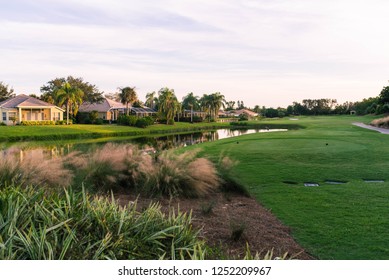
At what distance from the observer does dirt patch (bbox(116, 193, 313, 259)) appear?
4254 millimetres

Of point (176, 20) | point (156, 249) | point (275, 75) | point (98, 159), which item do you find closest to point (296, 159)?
point (176, 20)

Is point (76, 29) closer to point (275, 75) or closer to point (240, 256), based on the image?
point (240, 256)

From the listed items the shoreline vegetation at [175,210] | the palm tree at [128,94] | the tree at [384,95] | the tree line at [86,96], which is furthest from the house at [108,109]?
the shoreline vegetation at [175,210]

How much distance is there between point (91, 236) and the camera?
10.8 feet

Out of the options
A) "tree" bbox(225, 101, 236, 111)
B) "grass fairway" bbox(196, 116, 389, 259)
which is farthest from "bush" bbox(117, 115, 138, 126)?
"tree" bbox(225, 101, 236, 111)

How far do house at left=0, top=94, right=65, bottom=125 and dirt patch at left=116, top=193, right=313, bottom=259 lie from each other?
41.9m

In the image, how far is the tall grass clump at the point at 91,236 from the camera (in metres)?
2.90

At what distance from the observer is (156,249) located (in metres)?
3.26

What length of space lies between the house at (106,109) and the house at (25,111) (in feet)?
37.7

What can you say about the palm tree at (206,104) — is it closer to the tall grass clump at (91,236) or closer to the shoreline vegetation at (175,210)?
the shoreline vegetation at (175,210)

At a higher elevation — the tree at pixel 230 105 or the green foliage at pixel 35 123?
the tree at pixel 230 105

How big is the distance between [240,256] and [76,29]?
7.80 m

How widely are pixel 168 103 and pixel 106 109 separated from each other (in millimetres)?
10991
